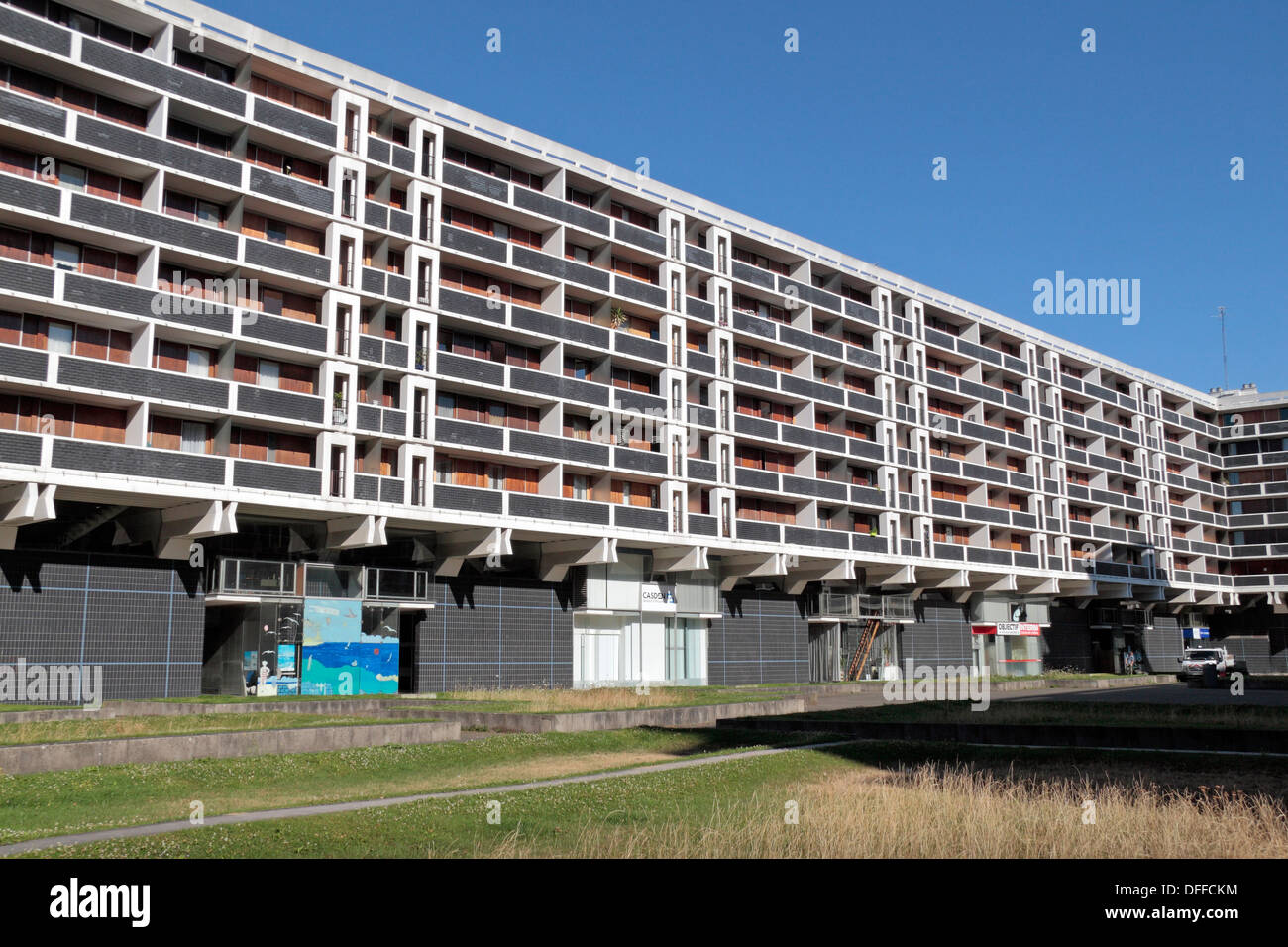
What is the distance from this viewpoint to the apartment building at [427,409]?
116 ft

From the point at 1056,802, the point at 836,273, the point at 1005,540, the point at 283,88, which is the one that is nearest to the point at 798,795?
the point at 1056,802

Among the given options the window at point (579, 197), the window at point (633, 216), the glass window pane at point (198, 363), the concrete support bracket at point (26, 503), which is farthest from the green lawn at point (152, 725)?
the window at point (633, 216)

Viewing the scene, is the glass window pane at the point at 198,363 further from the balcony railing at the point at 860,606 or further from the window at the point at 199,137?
the balcony railing at the point at 860,606

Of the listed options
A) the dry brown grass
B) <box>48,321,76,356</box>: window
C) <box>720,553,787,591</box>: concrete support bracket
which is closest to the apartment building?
<box>48,321,76,356</box>: window

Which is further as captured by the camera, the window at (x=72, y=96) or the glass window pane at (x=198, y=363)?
the glass window pane at (x=198, y=363)

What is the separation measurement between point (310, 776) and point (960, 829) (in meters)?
11.6

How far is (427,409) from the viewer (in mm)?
43344

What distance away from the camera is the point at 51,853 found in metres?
10.8

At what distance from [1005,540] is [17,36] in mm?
59425

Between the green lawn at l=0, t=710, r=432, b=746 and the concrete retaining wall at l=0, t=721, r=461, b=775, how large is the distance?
0.77 m

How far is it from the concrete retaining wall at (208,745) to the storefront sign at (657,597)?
1030 inches

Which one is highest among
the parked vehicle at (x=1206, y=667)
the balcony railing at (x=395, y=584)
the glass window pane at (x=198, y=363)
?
the glass window pane at (x=198, y=363)

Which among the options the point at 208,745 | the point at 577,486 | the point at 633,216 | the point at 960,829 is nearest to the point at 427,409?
the point at 577,486

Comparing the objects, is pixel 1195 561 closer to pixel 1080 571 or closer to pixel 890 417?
pixel 1080 571
